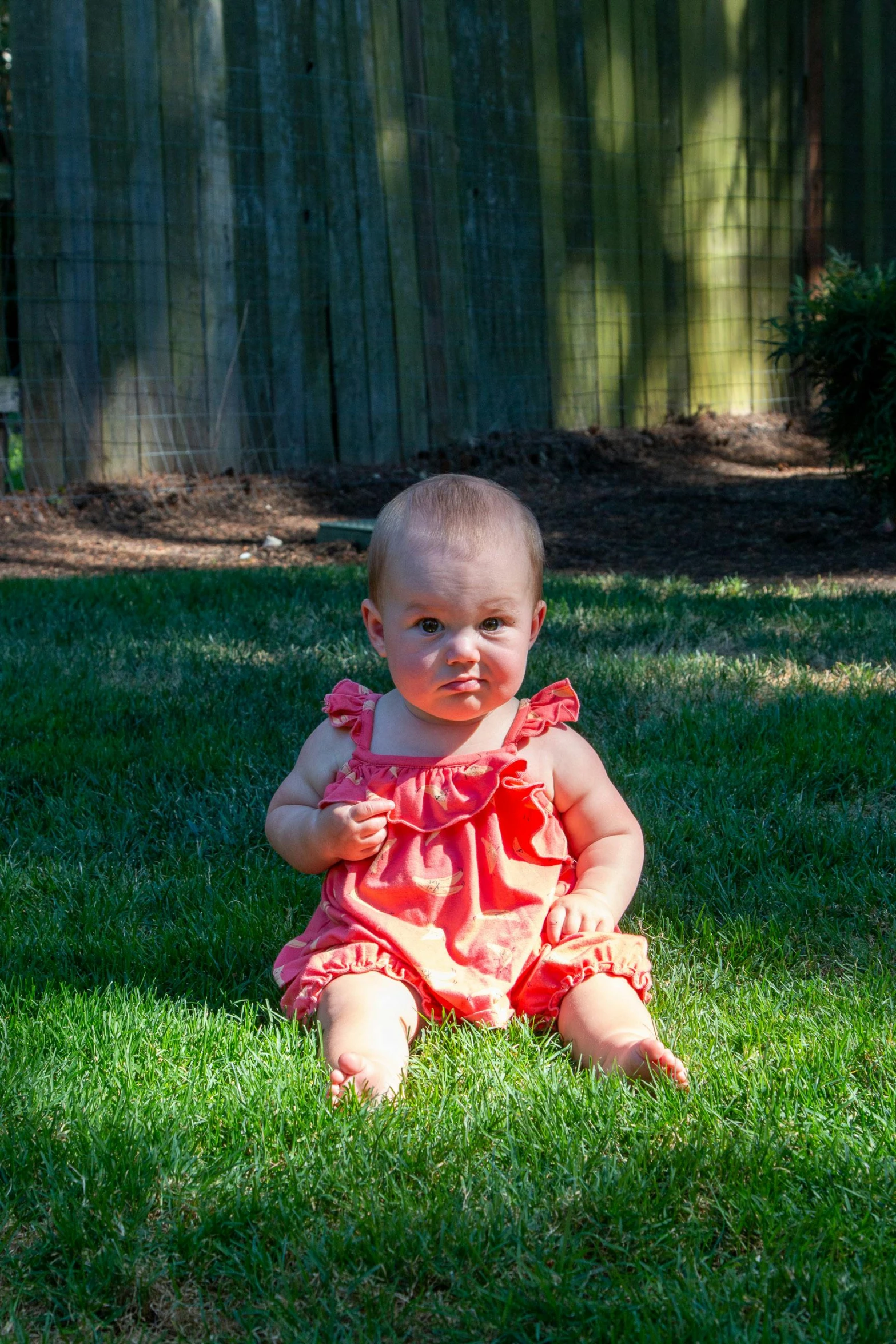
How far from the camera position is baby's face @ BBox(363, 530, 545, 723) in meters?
2.10

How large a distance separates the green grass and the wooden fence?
4047mm

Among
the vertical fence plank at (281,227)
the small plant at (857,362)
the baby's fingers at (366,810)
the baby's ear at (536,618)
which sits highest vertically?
the vertical fence plank at (281,227)

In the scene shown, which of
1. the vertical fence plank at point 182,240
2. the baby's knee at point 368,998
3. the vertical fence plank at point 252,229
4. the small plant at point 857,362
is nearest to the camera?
the baby's knee at point 368,998

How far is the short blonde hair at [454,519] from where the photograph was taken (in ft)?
6.94

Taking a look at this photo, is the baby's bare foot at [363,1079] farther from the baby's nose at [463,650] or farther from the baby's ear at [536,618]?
the baby's ear at [536,618]

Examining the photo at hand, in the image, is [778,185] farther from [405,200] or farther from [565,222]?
[405,200]

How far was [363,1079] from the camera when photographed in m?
1.88

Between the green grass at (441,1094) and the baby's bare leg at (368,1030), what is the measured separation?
0.04 metres

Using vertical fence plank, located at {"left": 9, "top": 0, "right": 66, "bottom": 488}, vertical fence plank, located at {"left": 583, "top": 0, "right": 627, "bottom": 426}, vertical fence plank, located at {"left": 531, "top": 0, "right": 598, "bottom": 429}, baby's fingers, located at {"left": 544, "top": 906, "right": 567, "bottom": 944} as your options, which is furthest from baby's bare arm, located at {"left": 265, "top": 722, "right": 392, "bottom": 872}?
vertical fence plank, located at {"left": 583, "top": 0, "right": 627, "bottom": 426}

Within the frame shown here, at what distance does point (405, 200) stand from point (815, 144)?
374cm

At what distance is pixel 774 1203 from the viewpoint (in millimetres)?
1583

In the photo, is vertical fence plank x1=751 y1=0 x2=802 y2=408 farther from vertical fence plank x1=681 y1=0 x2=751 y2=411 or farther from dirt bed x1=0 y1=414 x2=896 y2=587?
dirt bed x1=0 y1=414 x2=896 y2=587

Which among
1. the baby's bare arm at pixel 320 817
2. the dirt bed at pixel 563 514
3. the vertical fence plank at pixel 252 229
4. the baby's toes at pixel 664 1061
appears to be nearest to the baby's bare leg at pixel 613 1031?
the baby's toes at pixel 664 1061

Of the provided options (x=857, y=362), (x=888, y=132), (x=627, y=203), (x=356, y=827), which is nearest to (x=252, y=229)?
(x=627, y=203)
